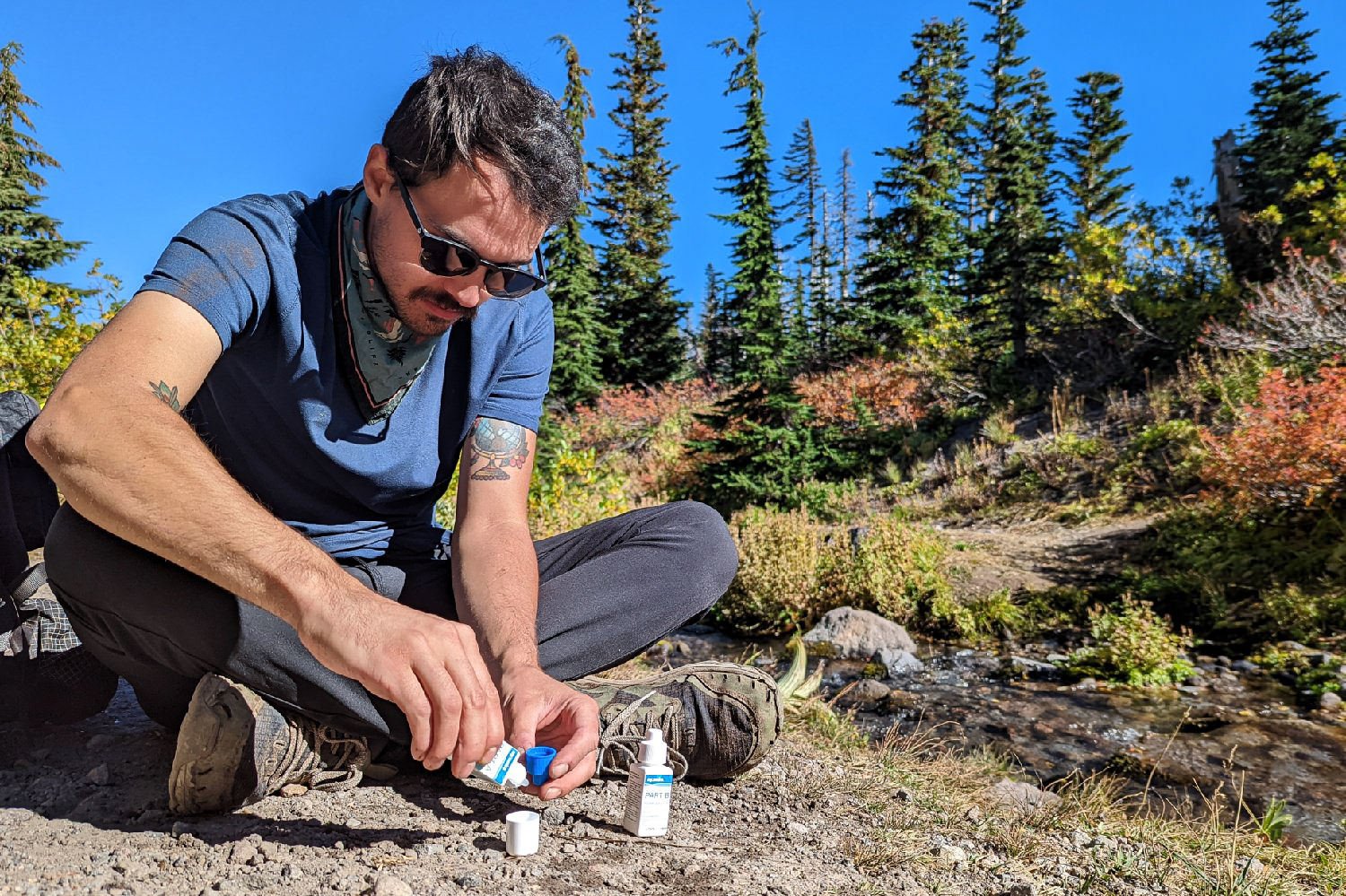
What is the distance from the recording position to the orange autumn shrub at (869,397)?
14.9 metres

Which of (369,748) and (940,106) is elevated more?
(940,106)

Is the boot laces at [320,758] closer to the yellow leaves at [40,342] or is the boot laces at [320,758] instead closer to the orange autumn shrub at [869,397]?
the yellow leaves at [40,342]

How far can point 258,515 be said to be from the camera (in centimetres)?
125

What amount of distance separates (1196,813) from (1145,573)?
168 inches

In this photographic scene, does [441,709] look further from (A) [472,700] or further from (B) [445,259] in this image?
(B) [445,259]

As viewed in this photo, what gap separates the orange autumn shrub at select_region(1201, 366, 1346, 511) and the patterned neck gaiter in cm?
679

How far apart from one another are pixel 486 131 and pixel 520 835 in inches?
55.3

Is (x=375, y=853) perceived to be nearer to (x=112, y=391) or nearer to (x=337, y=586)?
(x=337, y=586)

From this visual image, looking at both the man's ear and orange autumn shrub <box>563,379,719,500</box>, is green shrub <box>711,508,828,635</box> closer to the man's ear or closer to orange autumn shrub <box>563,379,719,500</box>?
orange autumn shrub <box>563,379,719,500</box>

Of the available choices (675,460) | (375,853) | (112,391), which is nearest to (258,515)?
(112,391)

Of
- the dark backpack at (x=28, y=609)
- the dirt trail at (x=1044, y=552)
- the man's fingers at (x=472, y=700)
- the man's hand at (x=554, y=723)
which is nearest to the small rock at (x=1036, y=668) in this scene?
the dirt trail at (x=1044, y=552)

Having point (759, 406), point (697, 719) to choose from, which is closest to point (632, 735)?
point (697, 719)

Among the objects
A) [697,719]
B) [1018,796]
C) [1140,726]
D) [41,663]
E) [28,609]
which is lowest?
[1140,726]

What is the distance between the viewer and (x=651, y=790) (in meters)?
1.66
